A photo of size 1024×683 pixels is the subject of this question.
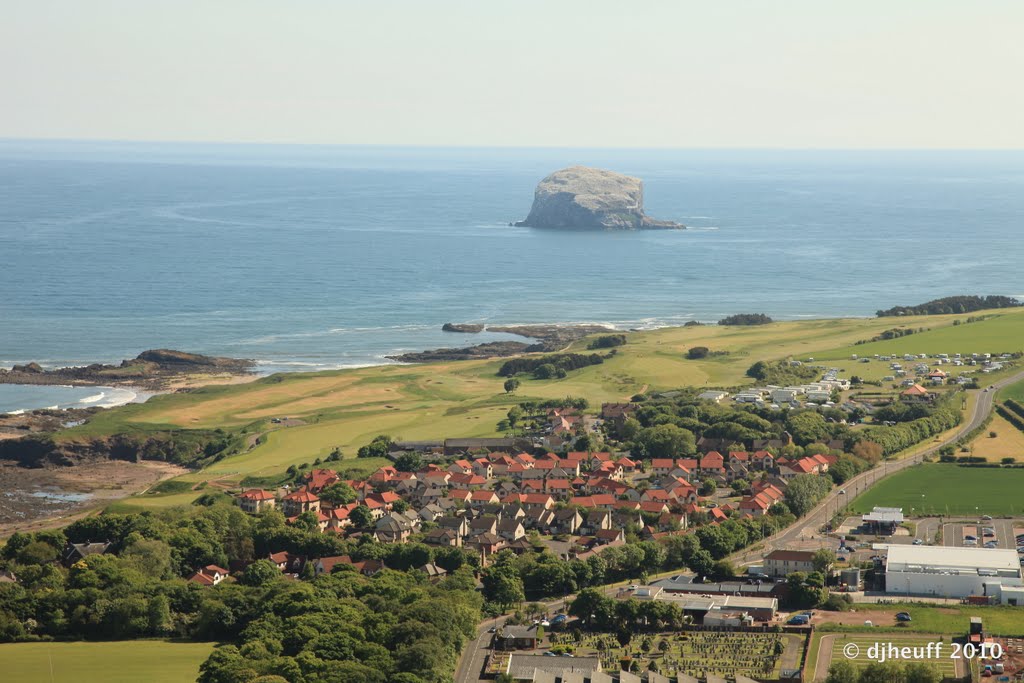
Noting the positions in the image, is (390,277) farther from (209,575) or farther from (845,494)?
(209,575)

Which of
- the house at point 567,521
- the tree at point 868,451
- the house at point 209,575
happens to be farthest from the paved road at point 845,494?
the house at point 209,575

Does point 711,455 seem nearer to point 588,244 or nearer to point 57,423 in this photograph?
point 57,423

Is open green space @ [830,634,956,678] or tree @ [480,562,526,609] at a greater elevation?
open green space @ [830,634,956,678]

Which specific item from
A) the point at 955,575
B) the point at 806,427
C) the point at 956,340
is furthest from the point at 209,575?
the point at 956,340

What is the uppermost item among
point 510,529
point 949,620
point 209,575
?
point 949,620

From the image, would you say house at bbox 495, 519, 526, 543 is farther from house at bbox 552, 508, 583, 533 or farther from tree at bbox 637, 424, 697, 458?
tree at bbox 637, 424, 697, 458

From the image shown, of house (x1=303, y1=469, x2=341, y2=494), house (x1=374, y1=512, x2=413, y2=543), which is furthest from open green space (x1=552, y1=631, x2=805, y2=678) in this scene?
house (x1=303, y1=469, x2=341, y2=494)

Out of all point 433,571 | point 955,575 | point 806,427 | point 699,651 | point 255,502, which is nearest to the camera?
point 699,651
